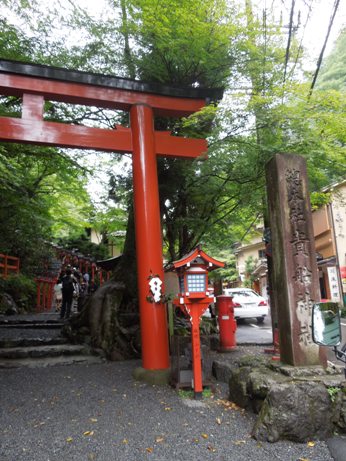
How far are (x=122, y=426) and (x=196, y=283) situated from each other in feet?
7.84

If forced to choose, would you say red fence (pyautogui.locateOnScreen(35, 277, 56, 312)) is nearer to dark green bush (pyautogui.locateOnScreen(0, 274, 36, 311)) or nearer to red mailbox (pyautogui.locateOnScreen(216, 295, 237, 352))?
dark green bush (pyautogui.locateOnScreen(0, 274, 36, 311))

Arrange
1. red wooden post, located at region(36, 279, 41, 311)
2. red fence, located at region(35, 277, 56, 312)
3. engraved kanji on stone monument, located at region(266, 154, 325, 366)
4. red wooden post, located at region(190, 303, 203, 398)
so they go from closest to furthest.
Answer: engraved kanji on stone monument, located at region(266, 154, 325, 366) → red wooden post, located at region(190, 303, 203, 398) → red wooden post, located at region(36, 279, 41, 311) → red fence, located at region(35, 277, 56, 312)

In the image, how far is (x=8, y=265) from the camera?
17.3m

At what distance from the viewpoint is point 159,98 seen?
7.72m

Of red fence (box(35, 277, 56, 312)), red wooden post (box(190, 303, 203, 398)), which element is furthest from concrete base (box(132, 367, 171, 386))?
red fence (box(35, 277, 56, 312))

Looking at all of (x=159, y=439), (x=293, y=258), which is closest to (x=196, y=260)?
(x=293, y=258)

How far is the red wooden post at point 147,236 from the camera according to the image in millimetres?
6492

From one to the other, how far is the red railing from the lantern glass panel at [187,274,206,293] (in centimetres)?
1336

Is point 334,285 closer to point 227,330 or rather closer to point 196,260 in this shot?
point 227,330

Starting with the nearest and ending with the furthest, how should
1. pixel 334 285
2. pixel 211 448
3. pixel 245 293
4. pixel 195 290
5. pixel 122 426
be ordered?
pixel 211 448 → pixel 122 426 → pixel 195 290 → pixel 245 293 → pixel 334 285

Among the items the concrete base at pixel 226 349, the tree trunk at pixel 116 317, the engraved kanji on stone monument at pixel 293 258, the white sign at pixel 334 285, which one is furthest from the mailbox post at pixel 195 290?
the white sign at pixel 334 285

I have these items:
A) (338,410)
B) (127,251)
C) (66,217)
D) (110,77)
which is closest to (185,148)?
(110,77)

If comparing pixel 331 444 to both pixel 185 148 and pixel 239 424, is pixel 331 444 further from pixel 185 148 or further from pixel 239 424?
pixel 185 148

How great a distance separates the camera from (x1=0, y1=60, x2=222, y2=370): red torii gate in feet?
21.6
